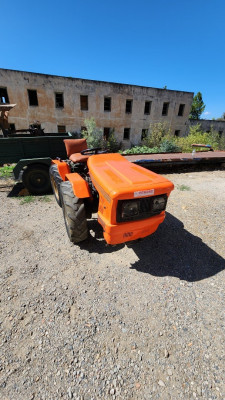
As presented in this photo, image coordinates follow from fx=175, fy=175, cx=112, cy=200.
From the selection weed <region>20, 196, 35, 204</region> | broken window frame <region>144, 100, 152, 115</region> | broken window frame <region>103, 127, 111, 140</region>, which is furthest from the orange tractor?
broken window frame <region>144, 100, 152, 115</region>

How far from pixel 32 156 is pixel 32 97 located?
12.4 m

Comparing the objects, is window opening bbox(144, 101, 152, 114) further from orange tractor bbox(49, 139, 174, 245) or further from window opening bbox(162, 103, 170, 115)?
orange tractor bbox(49, 139, 174, 245)

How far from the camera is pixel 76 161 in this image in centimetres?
340

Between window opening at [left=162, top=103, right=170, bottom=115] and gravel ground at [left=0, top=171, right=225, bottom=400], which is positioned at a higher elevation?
window opening at [left=162, top=103, right=170, bottom=115]

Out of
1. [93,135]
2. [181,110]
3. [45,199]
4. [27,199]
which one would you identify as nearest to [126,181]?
[45,199]

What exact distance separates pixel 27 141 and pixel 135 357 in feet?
17.7

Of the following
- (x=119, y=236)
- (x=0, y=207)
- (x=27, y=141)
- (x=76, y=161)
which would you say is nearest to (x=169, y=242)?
(x=119, y=236)

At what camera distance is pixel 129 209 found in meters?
2.10

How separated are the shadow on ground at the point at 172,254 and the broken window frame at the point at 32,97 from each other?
598 inches

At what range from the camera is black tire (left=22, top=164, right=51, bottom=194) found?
4883 millimetres

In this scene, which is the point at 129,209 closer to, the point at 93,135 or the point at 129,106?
the point at 93,135

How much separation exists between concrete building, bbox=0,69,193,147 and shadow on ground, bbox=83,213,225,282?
581 inches

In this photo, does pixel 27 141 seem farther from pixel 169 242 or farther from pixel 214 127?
pixel 214 127

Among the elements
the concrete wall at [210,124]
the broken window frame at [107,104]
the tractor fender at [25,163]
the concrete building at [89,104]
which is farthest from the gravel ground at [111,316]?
the concrete wall at [210,124]
